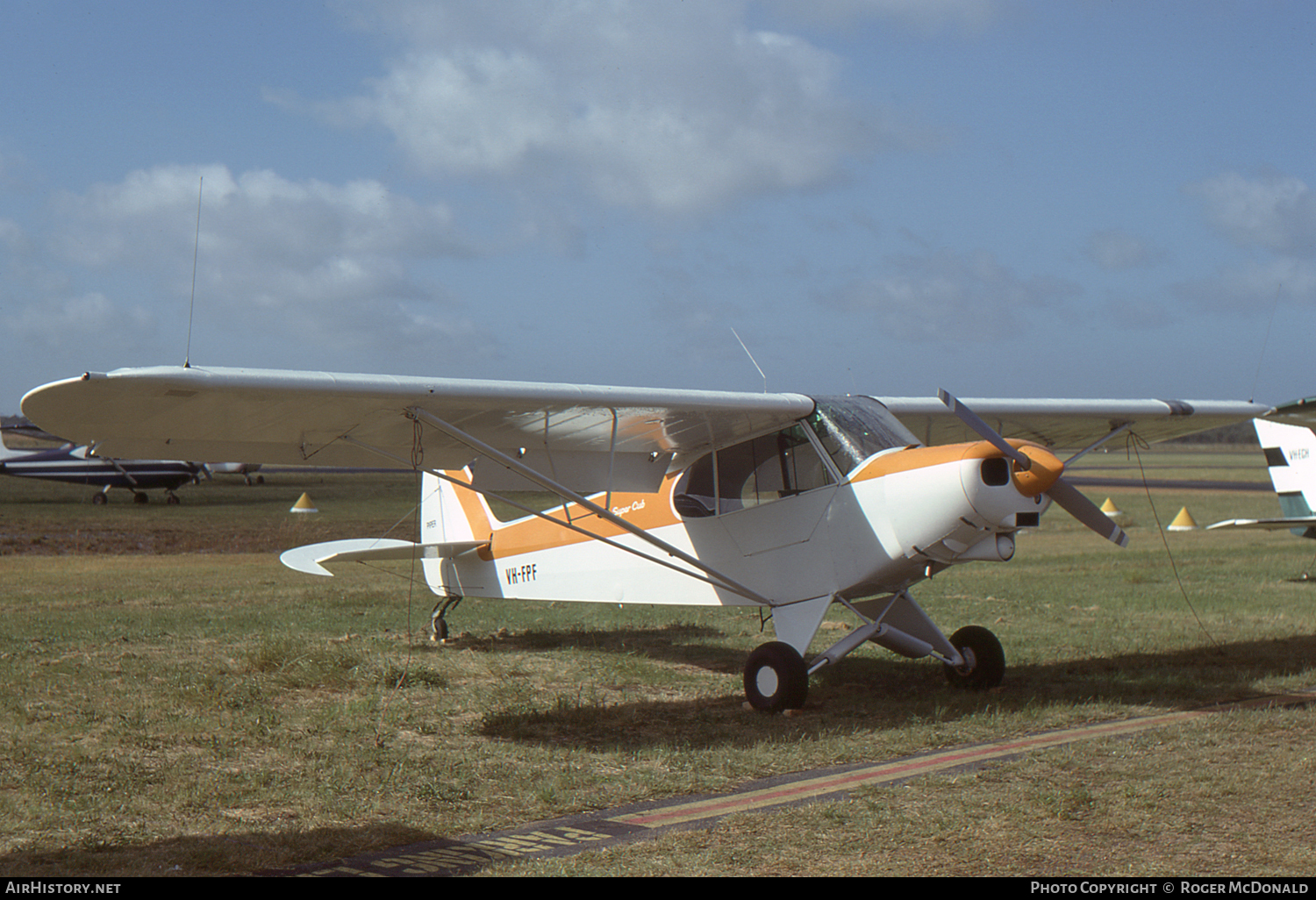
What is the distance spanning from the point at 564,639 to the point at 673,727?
14.8 feet

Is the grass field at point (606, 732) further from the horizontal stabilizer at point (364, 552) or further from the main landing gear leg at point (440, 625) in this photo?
the horizontal stabilizer at point (364, 552)

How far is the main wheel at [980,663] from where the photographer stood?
9039mm

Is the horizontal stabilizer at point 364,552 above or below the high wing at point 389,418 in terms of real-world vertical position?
below

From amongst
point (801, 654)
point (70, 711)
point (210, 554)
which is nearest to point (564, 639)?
point (801, 654)

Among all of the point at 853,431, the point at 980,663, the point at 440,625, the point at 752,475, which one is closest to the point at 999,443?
the point at 853,431

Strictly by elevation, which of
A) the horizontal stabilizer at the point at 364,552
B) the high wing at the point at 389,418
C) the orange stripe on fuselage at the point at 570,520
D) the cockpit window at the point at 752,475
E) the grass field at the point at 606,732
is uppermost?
the high wing at the point at 389,418

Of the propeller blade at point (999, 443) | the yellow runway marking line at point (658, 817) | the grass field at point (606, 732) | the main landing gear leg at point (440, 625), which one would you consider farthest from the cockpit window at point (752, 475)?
the main landing gear leg at point (440, 625)

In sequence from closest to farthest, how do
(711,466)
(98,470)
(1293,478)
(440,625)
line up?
(711,466), (440,625), (1293,478), (98,470)

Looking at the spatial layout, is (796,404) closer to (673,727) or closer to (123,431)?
(673,727)

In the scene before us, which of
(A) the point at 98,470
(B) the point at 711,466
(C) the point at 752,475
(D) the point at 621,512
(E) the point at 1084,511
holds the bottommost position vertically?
(E) the point at 1084,511

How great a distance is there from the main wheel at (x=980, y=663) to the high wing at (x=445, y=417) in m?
2.30

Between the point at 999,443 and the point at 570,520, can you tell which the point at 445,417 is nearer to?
the point at 570,520

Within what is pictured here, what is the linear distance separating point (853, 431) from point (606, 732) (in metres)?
3.08

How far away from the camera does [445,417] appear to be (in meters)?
8.04
